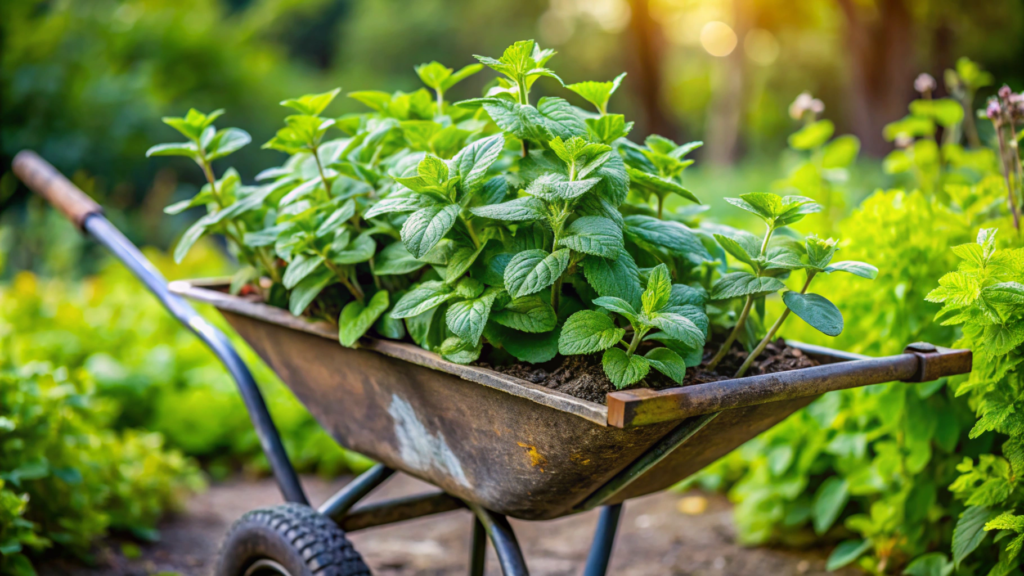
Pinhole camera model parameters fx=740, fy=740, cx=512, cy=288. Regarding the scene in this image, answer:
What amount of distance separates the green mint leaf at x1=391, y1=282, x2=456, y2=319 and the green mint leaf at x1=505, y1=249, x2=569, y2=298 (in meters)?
0.13

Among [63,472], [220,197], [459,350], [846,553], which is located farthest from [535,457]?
[63,472]

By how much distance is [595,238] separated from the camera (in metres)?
1.02

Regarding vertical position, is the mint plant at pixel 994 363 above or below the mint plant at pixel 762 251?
below

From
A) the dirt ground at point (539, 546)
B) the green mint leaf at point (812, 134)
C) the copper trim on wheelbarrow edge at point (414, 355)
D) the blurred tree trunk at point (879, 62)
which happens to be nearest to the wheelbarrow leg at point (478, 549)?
the dirt ground at point (539, 546)

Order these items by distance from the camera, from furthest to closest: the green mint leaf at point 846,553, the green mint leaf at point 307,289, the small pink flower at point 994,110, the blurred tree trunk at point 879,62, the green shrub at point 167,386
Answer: the blurred tree trunk at point 879,62 → the green shrub at point 167,386 → the green mint leaf at point 846,553 → the small pink flower at point 994,110 → the green mint leaf at point 307,289

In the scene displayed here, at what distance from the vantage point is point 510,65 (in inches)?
44.3

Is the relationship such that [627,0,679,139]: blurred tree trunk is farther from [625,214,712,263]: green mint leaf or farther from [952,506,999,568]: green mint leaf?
[625,214,712,263]: green mint leaf

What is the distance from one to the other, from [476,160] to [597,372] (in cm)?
37

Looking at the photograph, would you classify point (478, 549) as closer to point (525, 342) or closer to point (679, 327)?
point (525, 342)

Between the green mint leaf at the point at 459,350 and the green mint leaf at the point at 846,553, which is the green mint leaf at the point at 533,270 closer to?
the green mint leaf at the point at 459,350

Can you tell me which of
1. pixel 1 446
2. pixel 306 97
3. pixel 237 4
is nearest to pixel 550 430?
pixel 306 97

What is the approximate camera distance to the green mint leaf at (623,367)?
0.98m

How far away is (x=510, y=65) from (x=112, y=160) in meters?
6.45

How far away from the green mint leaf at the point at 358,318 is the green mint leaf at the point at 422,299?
8cm
